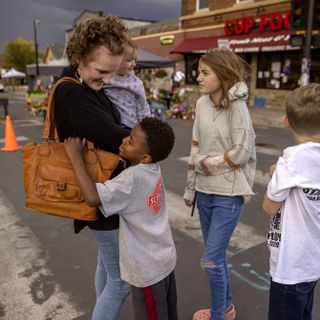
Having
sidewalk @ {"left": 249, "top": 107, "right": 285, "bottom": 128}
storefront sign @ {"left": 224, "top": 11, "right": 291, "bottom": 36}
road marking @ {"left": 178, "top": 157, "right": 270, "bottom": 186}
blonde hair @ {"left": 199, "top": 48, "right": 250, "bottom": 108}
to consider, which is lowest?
road marking @ {"left": 178, "top": 157, "right": 270, "bottom": 186}

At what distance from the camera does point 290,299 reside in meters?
1.91

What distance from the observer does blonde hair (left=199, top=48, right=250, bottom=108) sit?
7.75 ft

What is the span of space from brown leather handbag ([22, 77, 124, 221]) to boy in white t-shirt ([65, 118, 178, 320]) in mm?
56

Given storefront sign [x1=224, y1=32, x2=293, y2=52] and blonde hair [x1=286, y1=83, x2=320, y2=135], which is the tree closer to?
storefront sign [x1=224, y1=32, x2=293, y2=52]

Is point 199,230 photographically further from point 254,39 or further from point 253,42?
point 254,39

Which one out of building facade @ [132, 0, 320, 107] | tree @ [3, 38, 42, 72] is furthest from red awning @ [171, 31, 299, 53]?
tree @ [3, 38, 42, 72]

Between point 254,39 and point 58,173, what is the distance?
18.1 metres

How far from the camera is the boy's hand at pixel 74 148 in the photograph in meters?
1.78

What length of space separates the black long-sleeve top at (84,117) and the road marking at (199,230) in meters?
2.36

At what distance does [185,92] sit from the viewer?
63.9 feet

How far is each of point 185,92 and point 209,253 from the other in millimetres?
17555

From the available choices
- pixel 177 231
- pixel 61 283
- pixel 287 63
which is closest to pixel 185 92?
pixel 287 63

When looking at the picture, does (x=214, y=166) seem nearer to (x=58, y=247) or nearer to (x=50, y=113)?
(x=50, y=113)

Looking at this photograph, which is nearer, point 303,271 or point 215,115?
point 303,271
